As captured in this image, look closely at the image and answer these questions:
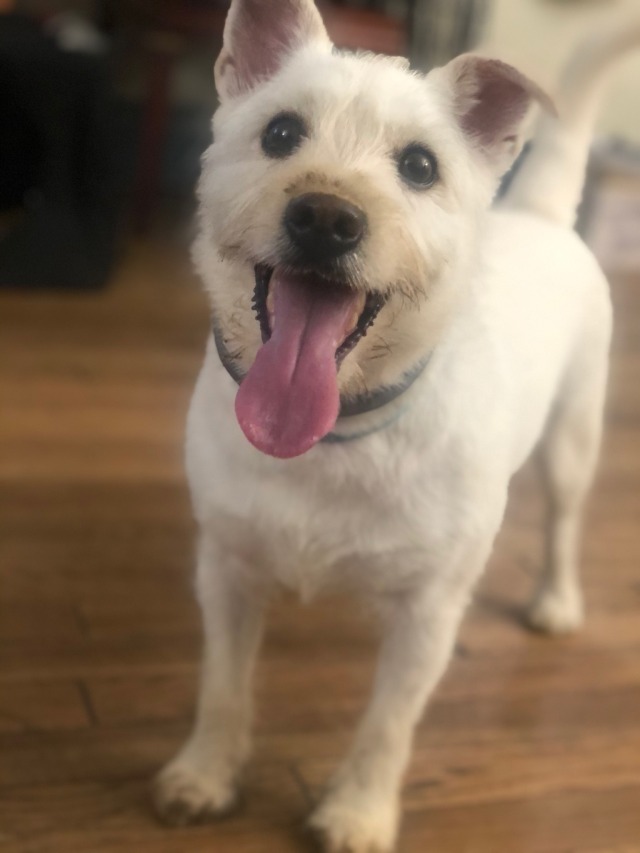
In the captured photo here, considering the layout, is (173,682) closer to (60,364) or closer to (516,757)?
(516,757)

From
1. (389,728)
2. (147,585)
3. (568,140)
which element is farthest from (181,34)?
(389,728)

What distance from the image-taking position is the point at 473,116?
3.88ft

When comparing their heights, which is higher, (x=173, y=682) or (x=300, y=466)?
(x=300, y=466)

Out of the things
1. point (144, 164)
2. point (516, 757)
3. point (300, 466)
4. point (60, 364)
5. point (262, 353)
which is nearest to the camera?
point (262, 353)

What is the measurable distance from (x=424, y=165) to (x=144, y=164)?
2.57 metres

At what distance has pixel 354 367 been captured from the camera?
1060 mm

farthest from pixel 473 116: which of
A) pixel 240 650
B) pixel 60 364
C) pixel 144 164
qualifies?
pixel 144 164

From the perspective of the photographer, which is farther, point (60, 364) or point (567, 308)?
point (60, 364)

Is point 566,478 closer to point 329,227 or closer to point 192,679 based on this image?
point 192,679

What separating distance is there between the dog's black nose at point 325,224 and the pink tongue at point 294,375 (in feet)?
0.21

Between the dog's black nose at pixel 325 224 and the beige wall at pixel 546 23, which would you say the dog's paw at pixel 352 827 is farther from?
the beige wall at pixel 546 23

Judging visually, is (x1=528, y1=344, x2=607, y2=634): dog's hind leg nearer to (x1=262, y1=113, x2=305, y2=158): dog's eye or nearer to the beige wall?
(x1=262, y1=113, x2=305, y2=158): dog's eye

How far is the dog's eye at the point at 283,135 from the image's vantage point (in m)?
1.07

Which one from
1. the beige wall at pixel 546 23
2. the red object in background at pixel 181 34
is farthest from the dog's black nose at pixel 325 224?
the beige wall at pixel 546 23
